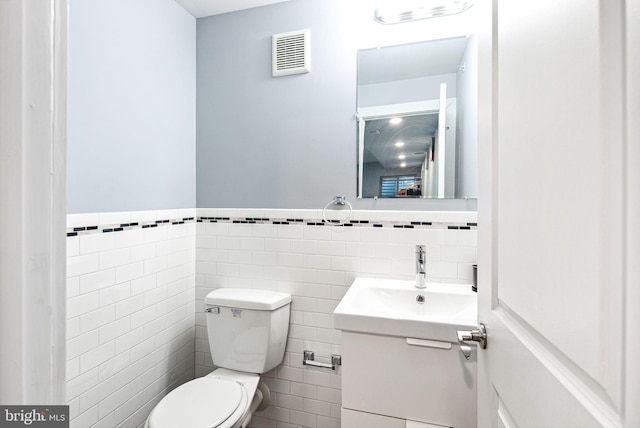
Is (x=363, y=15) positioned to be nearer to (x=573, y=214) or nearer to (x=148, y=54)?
(x=148, y=54)

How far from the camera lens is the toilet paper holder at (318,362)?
1.70 metres

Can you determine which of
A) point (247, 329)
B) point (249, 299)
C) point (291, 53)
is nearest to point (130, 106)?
point (291, 53)

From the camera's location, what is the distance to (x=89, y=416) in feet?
4.35

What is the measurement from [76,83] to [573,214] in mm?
1635

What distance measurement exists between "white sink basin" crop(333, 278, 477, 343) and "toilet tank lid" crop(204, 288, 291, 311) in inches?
16.3

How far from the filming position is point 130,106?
5.03 ft

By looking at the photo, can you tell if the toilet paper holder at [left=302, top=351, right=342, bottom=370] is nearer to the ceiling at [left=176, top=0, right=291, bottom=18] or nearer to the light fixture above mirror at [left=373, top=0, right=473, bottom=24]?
the light fixture above mirror at [left=373, top=0, right=473, bottom=24]

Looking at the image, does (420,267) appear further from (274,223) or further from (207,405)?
(207,405)

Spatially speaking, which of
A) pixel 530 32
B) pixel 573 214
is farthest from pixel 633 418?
pixel 530 32

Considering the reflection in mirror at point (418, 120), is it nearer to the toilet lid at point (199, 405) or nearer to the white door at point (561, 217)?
the white door at point (561, 217)

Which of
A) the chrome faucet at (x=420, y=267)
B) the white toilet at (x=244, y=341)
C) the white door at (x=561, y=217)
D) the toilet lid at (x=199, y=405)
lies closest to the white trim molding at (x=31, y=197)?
the white door at (x=561, y=217)

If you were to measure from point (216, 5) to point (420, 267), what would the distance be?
1.82m

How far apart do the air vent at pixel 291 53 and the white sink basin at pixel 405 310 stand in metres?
1.19

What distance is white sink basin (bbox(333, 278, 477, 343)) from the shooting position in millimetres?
1098
